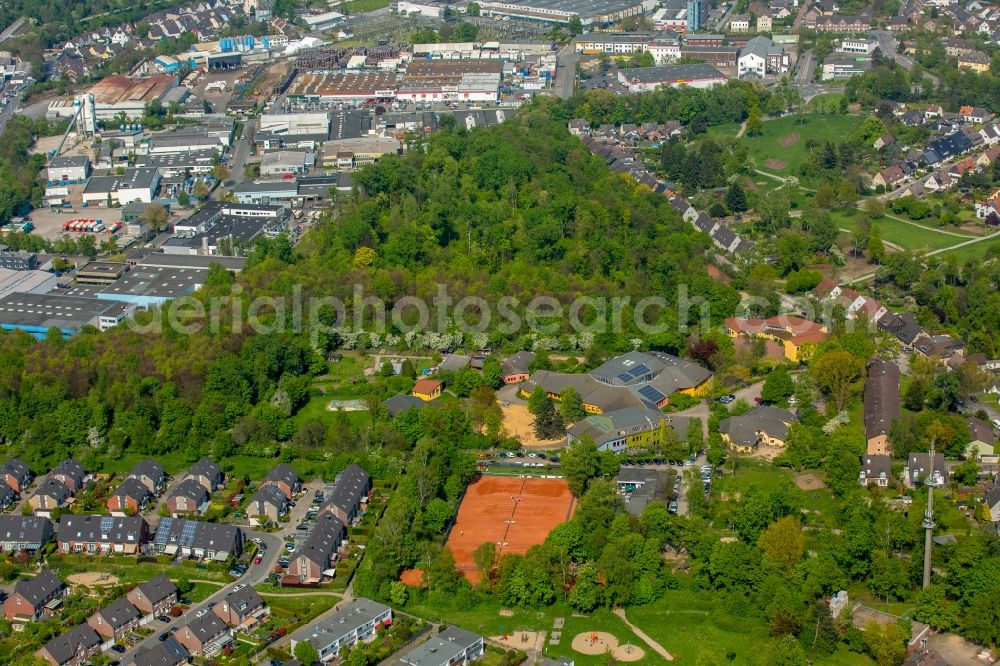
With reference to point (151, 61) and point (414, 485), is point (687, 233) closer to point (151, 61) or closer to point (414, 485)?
point (414, 485)

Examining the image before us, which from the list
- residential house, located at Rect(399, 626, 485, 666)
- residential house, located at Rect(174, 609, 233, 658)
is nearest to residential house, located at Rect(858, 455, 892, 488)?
residential house, located at Rect(399, 626, 485, 666)

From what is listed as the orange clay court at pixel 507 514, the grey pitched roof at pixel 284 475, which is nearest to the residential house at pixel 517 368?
the orange clay court at pixel 507 514

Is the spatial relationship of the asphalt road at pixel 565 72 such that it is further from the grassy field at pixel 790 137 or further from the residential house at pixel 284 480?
the residential house at pixel 284 480

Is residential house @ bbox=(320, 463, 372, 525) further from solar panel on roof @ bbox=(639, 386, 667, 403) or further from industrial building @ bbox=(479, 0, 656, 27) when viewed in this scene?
industrial building @ bbox=(479, 0, 656, 27)

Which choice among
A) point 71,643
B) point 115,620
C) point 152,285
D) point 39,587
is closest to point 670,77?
point 152,285

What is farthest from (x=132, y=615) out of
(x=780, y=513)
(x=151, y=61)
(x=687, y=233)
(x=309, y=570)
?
(x=151, y=61)

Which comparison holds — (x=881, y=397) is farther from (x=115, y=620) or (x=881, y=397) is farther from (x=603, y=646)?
(x=115, y=620)
